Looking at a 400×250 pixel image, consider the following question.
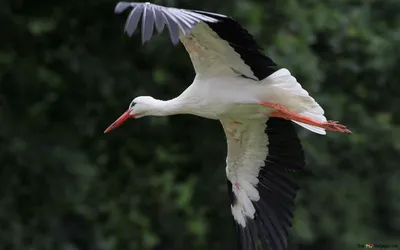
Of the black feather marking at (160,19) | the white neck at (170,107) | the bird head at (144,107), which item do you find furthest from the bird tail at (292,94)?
the black feather marking at (160,19)

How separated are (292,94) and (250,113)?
0.97 ft

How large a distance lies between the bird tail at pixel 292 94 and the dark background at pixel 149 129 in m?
2.77

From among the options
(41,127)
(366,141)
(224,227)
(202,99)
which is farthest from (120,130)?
(202,99)

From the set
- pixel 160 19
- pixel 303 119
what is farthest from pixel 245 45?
pixel 160 19

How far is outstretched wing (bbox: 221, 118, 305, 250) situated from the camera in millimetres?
7367

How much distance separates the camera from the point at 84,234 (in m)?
11.4

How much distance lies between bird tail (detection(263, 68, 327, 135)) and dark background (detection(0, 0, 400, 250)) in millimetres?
2768

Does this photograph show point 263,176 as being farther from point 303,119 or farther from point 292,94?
point 292,94

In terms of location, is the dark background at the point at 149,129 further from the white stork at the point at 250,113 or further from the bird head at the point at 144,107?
the white stork at the point at 250,113

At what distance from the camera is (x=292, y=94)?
23.0 ft

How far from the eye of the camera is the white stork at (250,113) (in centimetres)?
677

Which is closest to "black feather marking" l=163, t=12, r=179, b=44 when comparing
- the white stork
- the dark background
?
the white stork

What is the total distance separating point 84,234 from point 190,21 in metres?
6.07

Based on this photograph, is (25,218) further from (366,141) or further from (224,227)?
(366,141)
